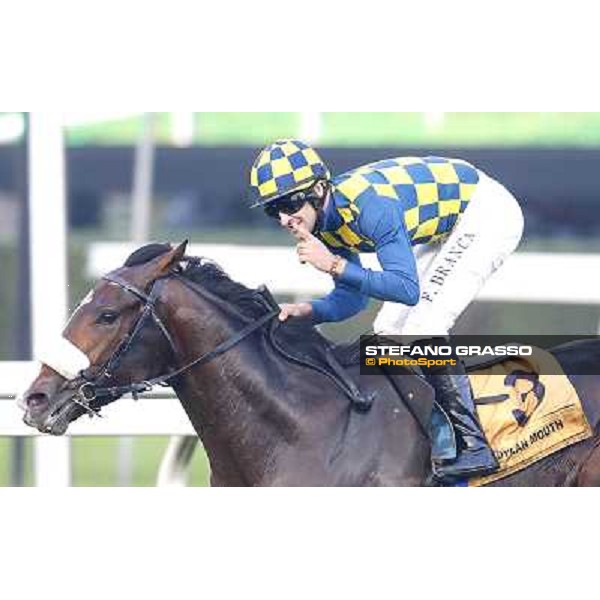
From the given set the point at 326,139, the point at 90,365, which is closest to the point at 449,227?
the point at 90,365

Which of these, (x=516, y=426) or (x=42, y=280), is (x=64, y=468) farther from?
(x=516, y=426)

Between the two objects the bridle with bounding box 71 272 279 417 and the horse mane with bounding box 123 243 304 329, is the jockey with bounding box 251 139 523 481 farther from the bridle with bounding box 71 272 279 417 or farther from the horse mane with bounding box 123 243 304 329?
the bridle with bounding box 71 272 279 417

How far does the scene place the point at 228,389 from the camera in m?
3.84

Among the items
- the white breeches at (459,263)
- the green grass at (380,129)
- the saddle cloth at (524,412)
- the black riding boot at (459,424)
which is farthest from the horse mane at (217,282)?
A: the green grass at (380,129)

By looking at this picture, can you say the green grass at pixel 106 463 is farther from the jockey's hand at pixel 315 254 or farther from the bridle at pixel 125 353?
the jockey's hand at pixel 315 254

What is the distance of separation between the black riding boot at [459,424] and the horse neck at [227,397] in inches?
14.2

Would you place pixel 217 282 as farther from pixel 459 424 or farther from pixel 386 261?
pixel 459 424

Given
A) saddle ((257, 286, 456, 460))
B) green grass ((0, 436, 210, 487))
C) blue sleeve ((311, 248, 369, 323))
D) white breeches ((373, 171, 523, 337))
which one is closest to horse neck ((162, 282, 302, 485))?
saddle ((257, 286, 456, 460))

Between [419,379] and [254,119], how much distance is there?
43.6 feet

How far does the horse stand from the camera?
376 cm

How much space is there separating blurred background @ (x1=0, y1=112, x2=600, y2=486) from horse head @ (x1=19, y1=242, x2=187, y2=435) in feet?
12.4

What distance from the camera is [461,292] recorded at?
13.1ft

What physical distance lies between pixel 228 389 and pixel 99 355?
34cm

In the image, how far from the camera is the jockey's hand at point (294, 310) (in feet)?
13.1
